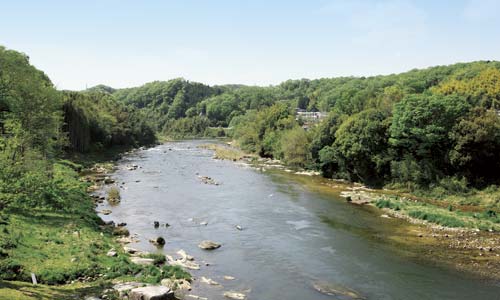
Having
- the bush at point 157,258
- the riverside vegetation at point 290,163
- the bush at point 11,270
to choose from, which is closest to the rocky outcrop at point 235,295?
the riverside vegetation at point 290,163

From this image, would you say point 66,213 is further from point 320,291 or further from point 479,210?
point 479,210

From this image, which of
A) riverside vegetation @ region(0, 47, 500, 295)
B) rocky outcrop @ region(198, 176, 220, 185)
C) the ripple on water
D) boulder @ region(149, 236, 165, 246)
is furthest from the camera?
rocky outcrop @ region(198, 176, 220, 185)

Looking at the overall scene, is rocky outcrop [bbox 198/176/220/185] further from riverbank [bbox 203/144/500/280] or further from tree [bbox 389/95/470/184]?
tree [bbox 389/95/470/184]

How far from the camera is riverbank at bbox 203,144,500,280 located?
3278cm

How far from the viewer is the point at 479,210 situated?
47625 mm

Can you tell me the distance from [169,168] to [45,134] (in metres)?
32.6

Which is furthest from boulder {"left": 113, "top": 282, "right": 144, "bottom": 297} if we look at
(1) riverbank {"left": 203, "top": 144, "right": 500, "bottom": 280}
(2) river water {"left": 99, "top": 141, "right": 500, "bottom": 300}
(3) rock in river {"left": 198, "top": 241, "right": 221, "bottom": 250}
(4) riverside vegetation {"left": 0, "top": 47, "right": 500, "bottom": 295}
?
(1) riverbank {"left": 203, "top": 144, "right": 500, "bottom": 280}

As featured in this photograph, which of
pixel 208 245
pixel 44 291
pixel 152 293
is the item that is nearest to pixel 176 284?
pixel 152 293

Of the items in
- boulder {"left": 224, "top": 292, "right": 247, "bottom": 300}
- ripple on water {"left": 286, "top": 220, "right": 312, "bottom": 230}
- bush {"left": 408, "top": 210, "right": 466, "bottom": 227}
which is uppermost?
bush {"left": 408, "top": 210, "right": 466, "bottom": 227}

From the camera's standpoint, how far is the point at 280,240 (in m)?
37.4

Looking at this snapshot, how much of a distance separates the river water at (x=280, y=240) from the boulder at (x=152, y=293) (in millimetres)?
2588

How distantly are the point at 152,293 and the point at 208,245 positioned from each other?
12336mm

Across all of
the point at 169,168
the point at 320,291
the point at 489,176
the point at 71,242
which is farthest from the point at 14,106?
the point at 489,176

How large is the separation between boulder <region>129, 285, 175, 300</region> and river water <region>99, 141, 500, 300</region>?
2.59 metres
